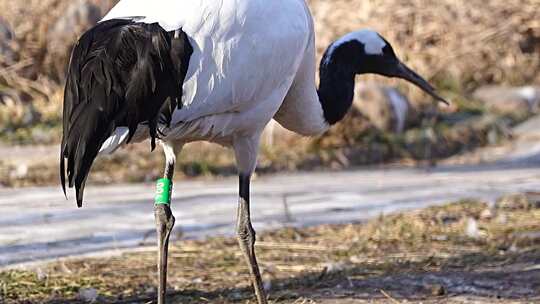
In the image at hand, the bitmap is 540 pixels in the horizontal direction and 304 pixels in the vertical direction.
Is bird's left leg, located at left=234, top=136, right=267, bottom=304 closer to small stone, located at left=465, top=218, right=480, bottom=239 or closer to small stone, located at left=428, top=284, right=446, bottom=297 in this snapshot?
small stone, located at left=428, top=284, right=446, bottom=297

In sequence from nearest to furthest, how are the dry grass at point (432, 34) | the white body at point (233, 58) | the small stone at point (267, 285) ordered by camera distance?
the white body at point (233, 58)
the small stone at point (267, 285)
the dry grass at point (432, 34)

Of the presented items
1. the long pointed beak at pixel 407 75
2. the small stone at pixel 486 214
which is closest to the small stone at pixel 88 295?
the long pointed beak at pixel 407 75

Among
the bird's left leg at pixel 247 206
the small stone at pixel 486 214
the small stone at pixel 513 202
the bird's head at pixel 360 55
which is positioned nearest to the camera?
the bird's left leg at pixel 247 206

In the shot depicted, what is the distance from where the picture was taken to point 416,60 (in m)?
13.0

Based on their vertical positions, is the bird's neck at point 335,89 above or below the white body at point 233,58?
below

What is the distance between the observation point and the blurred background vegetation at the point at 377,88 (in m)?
10.0

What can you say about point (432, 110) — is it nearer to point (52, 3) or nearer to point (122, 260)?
point (52, 3)

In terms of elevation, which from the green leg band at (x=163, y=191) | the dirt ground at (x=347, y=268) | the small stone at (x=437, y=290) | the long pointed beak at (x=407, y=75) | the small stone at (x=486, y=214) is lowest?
the small stone at (x=486, y=214)

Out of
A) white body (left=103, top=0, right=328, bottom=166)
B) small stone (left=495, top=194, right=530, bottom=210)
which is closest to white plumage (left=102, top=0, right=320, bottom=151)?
white body (left=103, top=0, right=328, bottom=166)

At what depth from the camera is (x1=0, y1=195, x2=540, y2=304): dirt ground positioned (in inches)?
223

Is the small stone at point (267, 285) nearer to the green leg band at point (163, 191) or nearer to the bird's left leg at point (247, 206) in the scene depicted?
the bird's left leg at point (247, 206)

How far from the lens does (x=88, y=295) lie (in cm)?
568

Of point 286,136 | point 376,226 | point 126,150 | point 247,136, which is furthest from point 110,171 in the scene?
point 247,136

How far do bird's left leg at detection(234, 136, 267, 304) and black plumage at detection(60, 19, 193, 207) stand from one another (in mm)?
689
